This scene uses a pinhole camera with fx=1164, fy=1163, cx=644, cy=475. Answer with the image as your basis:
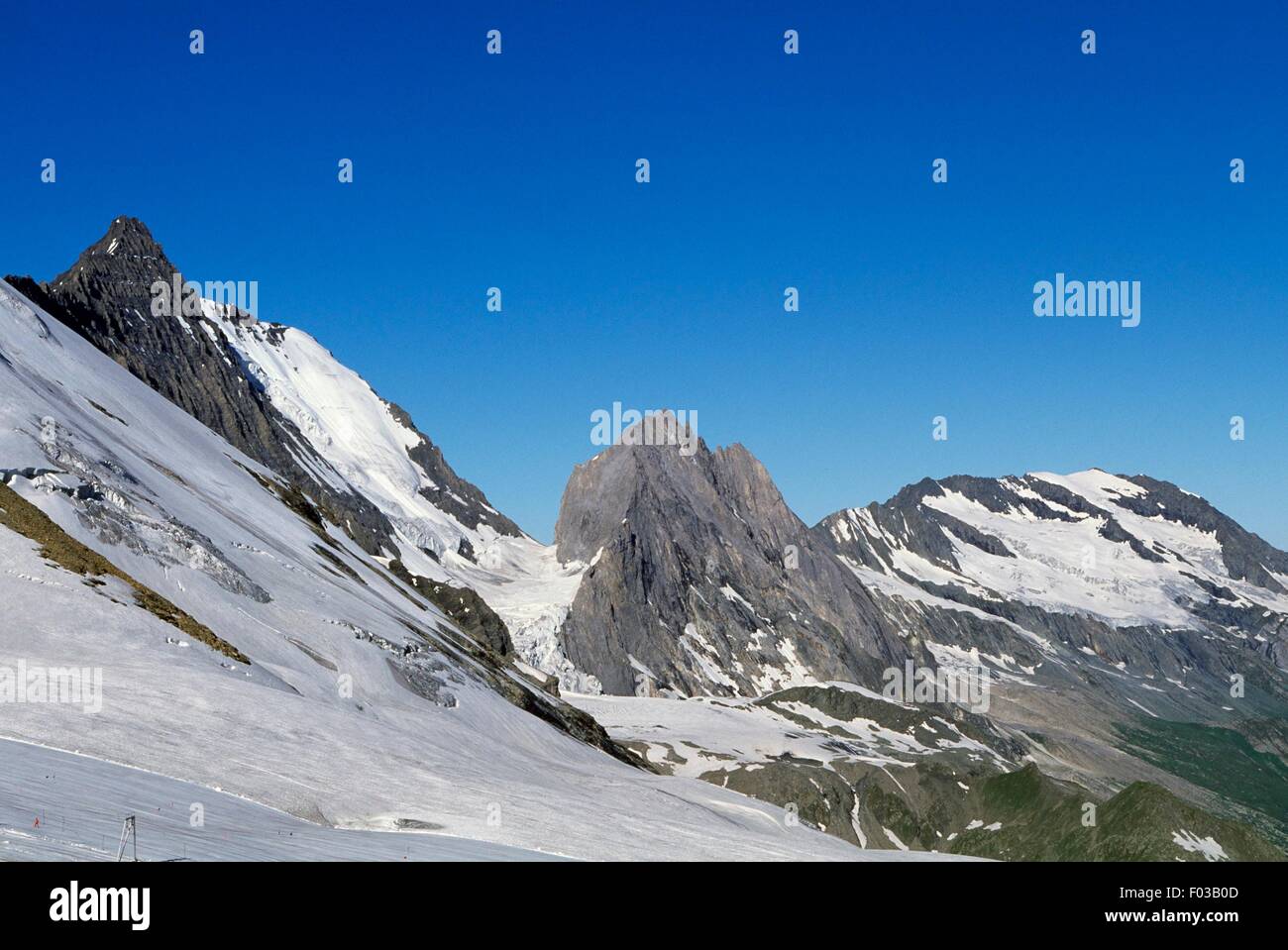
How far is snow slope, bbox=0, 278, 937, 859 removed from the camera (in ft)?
145

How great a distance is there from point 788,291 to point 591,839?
333ft

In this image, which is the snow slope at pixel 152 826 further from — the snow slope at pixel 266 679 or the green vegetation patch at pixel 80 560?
the green vegetation patch at pixel 80 560

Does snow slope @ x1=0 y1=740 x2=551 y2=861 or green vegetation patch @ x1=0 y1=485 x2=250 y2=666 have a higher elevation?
green vegetation patch @ x1=0 y1=485 x2=250 y2=666

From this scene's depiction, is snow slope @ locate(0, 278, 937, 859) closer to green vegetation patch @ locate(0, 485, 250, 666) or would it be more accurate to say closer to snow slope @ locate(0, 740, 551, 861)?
green vegetation patch @ locate(0, 485, 250, 666)

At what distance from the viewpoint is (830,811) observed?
174000 millimetres

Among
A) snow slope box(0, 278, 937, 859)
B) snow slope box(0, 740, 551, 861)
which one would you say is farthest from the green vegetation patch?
snow slope box(0, 740, 551, 861)

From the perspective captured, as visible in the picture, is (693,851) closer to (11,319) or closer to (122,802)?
(122,802)

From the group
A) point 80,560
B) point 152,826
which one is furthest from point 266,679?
point 152,826

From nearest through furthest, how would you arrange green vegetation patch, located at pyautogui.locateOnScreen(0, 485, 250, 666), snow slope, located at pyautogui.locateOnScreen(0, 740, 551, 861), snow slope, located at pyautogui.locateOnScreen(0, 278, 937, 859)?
snow slope, located at pyautogui.locateOnScreen(0, 740, 551, 861)
snow slope, located at pyautogui.locateOnScreen(0, 278, 937, 859)
green vegetation patch, located at pyautogui.locateOnScreen(0, 485, 250, 666)

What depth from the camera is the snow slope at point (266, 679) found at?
145 ft

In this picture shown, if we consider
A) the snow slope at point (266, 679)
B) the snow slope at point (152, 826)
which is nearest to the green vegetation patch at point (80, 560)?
the snow slope at point (266, 679)

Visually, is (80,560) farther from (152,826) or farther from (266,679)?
(152,826)
